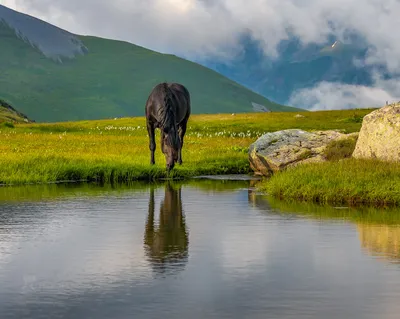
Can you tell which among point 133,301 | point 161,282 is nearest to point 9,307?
point 133,301

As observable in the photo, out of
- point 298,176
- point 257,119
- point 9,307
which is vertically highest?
point 257,119

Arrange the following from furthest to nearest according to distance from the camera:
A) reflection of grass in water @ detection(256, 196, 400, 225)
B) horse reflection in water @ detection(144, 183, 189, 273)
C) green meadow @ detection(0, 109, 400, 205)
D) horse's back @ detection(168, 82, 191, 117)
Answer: horse's back @ detection(168, 82, 191, 117) → green meadow @ detection(0, 109, 400, 205) → reflection of grass in water @ detection(256, 196, 400, 225) → horse reflection in water @ detection(144, 183, 189, 273)

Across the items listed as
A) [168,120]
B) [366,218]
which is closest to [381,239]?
[366,218]

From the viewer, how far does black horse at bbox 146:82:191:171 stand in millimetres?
29484

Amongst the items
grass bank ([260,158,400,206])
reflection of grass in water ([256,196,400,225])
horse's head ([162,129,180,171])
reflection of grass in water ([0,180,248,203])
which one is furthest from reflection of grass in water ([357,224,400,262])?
horse's head ([162,129,180,171])

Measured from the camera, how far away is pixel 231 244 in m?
16.2

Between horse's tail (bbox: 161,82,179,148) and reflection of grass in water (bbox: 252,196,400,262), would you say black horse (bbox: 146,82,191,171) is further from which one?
reflection of grass in water (bbox: 252,196,400,262)

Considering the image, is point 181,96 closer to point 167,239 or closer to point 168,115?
point 168,115

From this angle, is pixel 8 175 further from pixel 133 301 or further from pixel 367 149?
pixel 133 301

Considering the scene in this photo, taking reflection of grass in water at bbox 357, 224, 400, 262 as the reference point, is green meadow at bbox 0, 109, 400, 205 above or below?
above

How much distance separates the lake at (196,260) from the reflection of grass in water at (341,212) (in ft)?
0.10

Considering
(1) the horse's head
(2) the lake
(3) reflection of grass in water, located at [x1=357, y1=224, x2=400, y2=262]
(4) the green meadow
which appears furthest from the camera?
(1) the horse's head

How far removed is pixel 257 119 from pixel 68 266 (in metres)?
87.7

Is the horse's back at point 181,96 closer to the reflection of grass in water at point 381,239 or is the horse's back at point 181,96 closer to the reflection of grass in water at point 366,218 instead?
the reflection of grass in water at point 366,218
